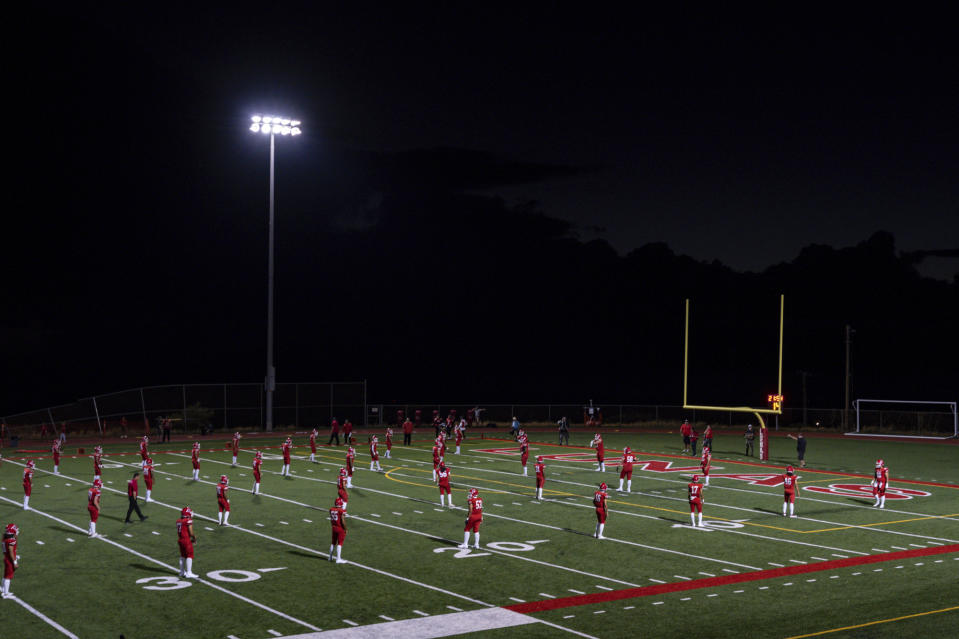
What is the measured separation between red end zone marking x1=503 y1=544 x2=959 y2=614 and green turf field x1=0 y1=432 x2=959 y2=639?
0.06 meters

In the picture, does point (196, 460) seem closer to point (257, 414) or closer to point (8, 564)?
point (8, 564)

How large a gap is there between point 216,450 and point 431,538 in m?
25.1

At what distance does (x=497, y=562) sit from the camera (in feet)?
64.6

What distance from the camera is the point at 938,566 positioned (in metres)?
19.4

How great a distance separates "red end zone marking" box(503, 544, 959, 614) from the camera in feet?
53.3

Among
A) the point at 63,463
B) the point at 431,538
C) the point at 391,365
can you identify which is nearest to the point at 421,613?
the point at 431,538

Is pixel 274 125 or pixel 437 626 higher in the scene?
pixel 274 125

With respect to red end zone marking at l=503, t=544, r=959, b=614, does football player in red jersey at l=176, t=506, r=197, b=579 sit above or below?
above

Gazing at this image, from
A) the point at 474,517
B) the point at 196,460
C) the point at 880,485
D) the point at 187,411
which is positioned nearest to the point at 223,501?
the point at 474,517

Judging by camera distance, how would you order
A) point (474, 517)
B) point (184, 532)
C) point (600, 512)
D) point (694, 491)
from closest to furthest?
1. point (184, 532)
2. point (474, 517)
3. point (600, 512)
4. point (694, 491)

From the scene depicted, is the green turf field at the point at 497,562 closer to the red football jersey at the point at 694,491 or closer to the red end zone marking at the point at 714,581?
the red end zone marking at the point at 714,581

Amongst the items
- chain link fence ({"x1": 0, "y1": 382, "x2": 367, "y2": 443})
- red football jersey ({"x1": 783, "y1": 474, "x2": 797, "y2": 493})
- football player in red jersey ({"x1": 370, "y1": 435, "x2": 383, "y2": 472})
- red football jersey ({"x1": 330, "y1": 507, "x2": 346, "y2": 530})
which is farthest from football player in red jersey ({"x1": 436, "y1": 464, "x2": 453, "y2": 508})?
chain link fence ({"x1": 0, "y1": 382, "x2": 367, "y2": 443})

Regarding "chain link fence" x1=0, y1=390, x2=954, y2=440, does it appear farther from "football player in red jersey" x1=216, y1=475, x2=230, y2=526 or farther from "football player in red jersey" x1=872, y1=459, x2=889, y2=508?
"football player in red jersey" x1=216, y1=475, x2=230, y2=526

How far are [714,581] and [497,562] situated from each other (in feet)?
13.7
